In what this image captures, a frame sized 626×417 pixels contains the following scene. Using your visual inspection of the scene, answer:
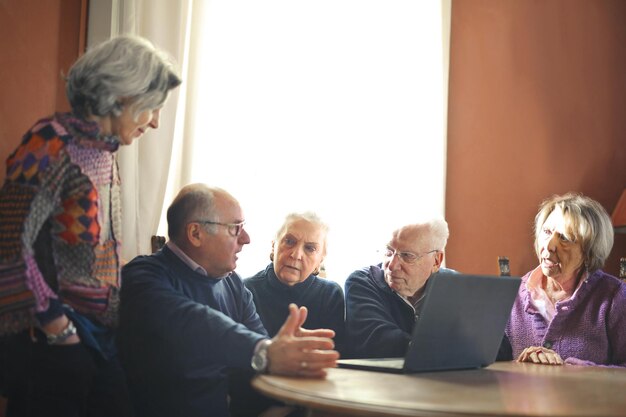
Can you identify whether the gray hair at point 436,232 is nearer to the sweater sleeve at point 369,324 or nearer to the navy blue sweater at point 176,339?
the sweater sleeve at point 369,324

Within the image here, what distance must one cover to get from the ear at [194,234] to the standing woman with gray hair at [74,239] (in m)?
0.44

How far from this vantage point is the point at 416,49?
3896mm

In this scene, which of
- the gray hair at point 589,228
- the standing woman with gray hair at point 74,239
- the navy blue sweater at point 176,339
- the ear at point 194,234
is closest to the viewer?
the standing woman with gray hair at point 74,239

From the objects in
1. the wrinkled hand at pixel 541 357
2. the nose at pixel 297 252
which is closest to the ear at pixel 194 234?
the nose at pixel 297 252

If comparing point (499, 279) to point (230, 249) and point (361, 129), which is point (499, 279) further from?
point (361, 129)

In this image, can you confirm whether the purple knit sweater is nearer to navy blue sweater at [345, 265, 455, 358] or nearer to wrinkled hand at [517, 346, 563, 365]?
wrinkled hand at [517, 346, 563, 365]

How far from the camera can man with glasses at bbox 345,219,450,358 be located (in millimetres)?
2703

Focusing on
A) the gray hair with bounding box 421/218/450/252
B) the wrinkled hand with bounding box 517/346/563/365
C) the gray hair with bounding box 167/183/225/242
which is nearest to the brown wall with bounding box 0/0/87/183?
the gray hair with bounding box 167/183/225/242

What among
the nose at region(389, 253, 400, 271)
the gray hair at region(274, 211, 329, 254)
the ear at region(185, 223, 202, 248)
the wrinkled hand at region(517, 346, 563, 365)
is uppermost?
the gray hair at region(274, 211, 329, 254)

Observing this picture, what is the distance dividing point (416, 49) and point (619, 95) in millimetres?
1146

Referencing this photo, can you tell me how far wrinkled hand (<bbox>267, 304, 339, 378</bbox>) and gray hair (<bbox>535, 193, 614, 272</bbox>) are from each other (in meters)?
1.67

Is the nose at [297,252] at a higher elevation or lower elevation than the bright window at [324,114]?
lower

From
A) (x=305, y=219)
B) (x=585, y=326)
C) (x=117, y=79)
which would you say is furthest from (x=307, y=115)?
(x=117, y=79)

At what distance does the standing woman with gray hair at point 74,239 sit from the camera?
1.70 m
